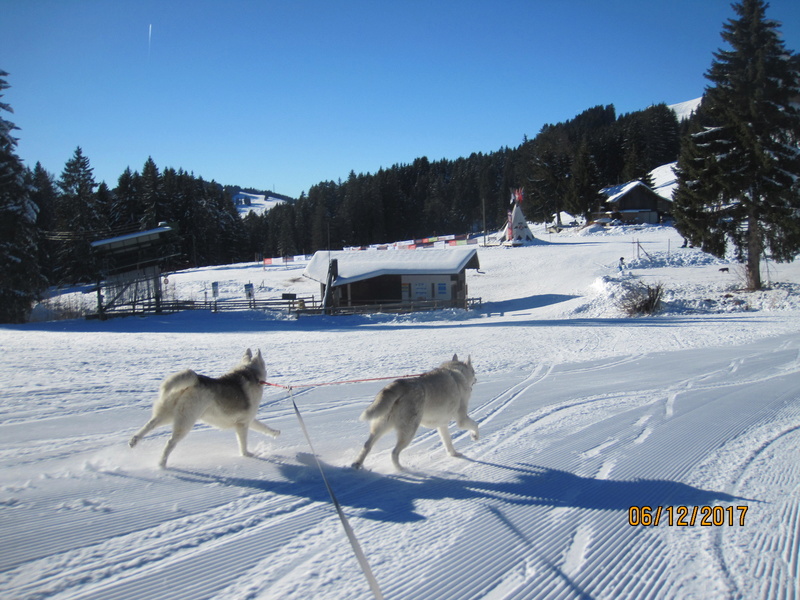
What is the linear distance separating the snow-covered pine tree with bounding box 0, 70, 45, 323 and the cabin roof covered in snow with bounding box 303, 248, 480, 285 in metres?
17.8

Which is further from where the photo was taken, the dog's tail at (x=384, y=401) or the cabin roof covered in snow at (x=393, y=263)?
the cabin roof covered in snow at (x=393, y=263)

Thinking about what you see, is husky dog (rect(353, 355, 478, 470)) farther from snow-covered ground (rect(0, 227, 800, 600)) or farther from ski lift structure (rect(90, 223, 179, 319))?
ski lift structure (rect(90, 223, 179, 319))

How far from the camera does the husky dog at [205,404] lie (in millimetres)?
5242

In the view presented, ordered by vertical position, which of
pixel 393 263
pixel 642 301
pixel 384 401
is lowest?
pixel 384 401

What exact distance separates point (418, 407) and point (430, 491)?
3.04 ft

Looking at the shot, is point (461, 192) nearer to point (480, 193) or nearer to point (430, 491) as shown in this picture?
point (480, 193)

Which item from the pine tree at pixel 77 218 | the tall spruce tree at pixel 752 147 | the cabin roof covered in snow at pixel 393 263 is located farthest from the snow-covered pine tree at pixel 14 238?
the tall spruce tree at pixel 752 147

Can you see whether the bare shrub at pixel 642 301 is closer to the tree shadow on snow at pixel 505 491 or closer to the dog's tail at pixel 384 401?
the tree shadow on snow at pixel 505 491

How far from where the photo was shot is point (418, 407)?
18.0 feet

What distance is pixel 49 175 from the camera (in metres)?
69.3

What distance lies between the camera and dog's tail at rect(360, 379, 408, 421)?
5.19 meters

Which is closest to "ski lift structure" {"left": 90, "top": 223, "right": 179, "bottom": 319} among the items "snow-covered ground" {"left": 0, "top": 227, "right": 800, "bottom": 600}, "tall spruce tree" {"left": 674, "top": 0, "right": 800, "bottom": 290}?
"snow-covered ground" {"left": 0, "top": 227, "right": 800, "bottom": 600}

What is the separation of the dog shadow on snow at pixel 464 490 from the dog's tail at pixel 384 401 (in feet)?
2.33

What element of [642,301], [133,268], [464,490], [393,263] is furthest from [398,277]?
[464,490]
